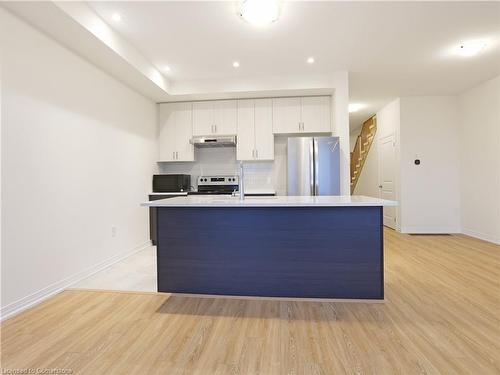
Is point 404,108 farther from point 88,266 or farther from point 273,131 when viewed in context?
point 88,266

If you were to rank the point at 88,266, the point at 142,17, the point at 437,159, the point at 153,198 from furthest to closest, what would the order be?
the point at 437,159 < the point at 153,198 < the point at 88,266 < the point at 142,17

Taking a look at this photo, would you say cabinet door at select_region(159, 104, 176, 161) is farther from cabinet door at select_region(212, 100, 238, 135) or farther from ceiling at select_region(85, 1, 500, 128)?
cabinet door at select_region(212, 100, 238, 135)

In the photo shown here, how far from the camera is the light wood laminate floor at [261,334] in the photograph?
154 centimetres

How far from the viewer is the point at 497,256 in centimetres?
362

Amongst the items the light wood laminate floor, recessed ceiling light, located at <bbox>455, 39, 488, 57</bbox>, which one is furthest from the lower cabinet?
recessed ceiling light, located at <bbox>455, 39, 488, 57</bbox>

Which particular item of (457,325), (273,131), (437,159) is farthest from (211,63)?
(437,159)

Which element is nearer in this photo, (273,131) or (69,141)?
(69,141)

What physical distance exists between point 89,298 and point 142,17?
9.10 ft

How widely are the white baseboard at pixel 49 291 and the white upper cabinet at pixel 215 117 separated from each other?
241 cm

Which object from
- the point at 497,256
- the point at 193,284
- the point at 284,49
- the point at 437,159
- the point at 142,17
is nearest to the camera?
the point at 193,284

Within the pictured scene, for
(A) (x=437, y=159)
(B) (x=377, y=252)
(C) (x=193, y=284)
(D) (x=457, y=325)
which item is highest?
(A) (x=437, y=159)

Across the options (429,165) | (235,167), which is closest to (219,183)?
(235,167)

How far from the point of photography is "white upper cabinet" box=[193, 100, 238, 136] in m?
4.55

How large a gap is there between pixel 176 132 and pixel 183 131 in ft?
0.44
